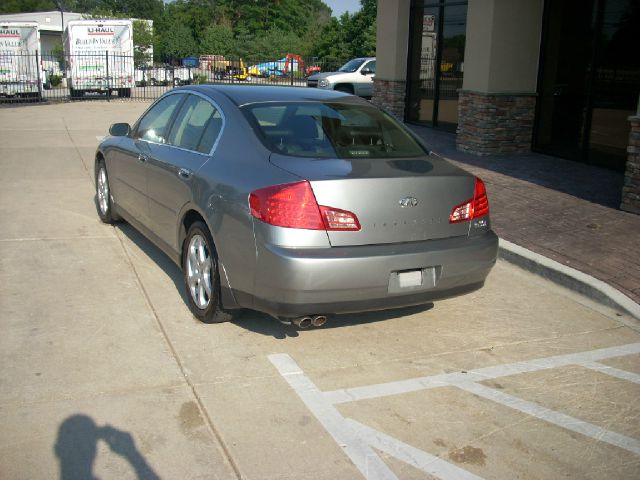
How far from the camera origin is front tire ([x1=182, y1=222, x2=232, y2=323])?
4.93m

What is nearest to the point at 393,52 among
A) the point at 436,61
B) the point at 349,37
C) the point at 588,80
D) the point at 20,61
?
the point at 436,61

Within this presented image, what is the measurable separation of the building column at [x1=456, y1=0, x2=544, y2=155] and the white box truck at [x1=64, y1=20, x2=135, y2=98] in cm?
1902

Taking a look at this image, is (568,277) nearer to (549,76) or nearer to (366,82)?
(549,76)

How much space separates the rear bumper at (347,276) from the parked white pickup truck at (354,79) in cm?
2055

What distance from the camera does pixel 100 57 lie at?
29.4 meters

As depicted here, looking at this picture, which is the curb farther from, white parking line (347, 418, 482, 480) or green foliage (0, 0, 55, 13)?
green foliage (0, 0, 55, 13)

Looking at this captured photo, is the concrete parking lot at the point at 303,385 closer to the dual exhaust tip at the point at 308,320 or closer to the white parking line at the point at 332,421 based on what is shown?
the white parking line at the point at 332,421

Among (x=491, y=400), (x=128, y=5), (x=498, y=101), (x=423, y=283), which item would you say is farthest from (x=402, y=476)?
(x=128, y=5)

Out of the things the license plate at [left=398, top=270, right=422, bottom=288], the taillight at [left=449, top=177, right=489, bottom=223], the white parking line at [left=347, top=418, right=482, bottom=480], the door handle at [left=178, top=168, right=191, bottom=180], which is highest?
the door handle at [left=178, top=168, right=191, bottom=180]

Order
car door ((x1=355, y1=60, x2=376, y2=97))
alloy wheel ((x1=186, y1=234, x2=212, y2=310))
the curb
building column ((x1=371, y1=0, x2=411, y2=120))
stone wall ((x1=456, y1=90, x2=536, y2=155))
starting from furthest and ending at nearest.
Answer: car door ((x1=355, y1=60, x2=376, y2=97)), building column ((x1=371, y1=0, x2=411, y2=120)), stone wall ((x1=456, y1=90, x2=536, y2=155)), the curb, alloy wheel ((x1=186, y1=234, x2=212, y2=310))

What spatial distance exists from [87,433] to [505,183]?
763 cm

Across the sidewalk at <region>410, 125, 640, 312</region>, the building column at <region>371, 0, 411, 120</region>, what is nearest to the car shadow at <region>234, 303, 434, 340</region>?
the sidewalk at <region>410, 125, 640, 312</region>

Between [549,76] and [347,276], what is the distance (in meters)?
9.55

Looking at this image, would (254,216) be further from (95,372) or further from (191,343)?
(95,372)
